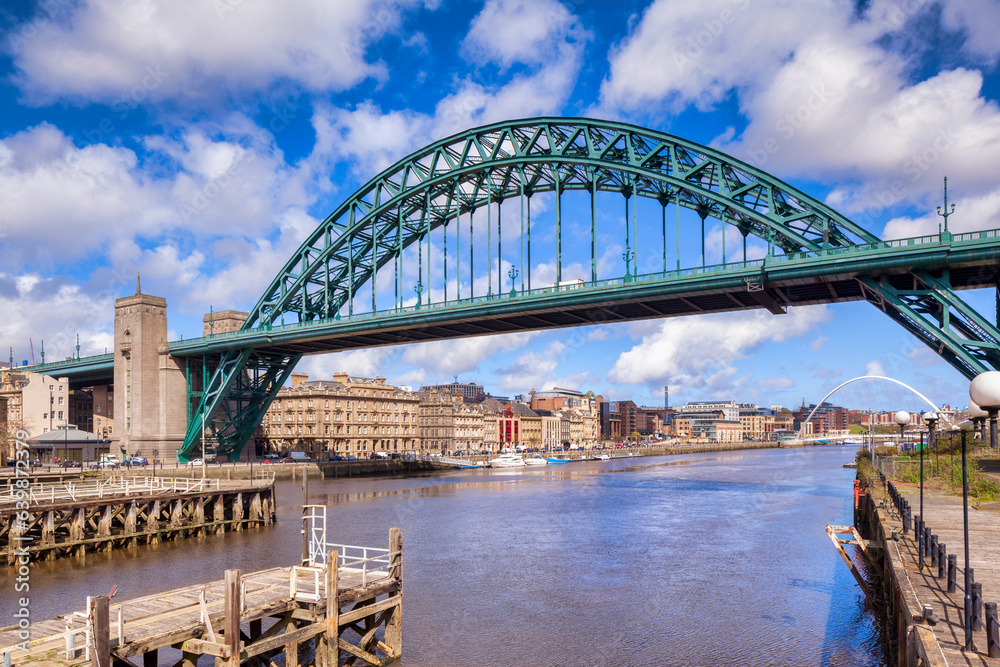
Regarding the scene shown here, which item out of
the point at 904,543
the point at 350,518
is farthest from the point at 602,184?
the point at 904,543

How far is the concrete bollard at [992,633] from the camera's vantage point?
37.0 feet

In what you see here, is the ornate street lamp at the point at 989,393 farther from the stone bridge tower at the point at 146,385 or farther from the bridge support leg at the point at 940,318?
the stone bridge tower at the point at 146,385

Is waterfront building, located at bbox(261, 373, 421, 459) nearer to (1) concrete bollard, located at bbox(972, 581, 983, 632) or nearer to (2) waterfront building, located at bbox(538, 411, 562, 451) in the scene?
(2) waterfront building, located at bbox(538, 411, 562, 451)

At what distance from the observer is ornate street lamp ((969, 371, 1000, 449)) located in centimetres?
1149

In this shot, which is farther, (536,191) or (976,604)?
(536,191)

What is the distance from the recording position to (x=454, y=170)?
69750 millimetres

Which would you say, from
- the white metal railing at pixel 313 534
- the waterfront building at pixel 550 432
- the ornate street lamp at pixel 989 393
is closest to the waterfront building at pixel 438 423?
the waterfront building at pixel 550 432

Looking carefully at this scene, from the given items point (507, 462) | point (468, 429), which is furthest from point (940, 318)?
point (468, 429)

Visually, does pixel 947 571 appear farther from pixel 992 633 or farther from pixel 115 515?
pixel 115 515

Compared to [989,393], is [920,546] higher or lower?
lower

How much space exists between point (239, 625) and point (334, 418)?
346ft

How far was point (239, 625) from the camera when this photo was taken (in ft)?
53.6

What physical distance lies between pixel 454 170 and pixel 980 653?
61979 millimetres

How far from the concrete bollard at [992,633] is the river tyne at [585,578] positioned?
9374 mm
